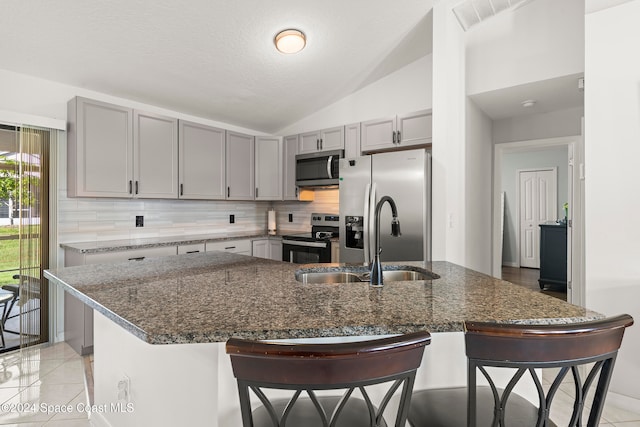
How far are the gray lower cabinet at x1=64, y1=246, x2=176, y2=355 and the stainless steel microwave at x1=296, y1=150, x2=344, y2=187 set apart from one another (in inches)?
74.0

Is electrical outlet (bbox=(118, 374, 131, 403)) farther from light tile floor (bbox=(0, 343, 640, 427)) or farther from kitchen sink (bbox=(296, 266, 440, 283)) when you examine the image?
kitchen sink (bbox=(296, 266, 440, 283))

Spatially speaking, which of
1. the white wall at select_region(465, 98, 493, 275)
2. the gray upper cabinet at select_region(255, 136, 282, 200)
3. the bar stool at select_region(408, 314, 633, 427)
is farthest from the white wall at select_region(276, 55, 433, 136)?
the bar stool at select_region(408, 314, 633, 427)

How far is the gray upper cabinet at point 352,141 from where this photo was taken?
395 cm

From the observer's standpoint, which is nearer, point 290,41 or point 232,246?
point 290,41

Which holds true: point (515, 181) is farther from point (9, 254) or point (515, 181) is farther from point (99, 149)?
point (9, 254)

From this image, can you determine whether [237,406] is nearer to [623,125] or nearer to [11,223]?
[623,125]

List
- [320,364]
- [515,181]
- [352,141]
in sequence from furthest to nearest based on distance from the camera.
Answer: [515,181], [352,141], [320,364]

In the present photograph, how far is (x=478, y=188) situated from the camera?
141 inches

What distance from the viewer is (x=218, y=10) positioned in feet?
8.36

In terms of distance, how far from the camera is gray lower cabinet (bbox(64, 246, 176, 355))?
282cm

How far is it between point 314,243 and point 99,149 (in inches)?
90.2

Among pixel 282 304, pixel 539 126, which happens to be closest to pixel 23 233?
pixel 282 304

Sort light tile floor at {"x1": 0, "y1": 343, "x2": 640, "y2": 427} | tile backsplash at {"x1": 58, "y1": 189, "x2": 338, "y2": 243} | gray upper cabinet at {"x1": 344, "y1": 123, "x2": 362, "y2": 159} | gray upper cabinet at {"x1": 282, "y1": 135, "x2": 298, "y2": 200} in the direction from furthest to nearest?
gray upper cabinet at {"x1": 282, "y1": 135, "x2": 298, "y2": 200}, gray upper cabinet at {"x1": 344, "y1": 123, "x2": 362, "y2": 159}, tile backsplash at {"x1": 58, "y1": 189, "x2": 338, "y2": 243}, light tile floor at {"x1": 0, "y1": 343, "x2": 640, "y2": 427}

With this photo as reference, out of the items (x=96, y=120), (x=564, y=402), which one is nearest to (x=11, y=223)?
(x=96, y=120)
